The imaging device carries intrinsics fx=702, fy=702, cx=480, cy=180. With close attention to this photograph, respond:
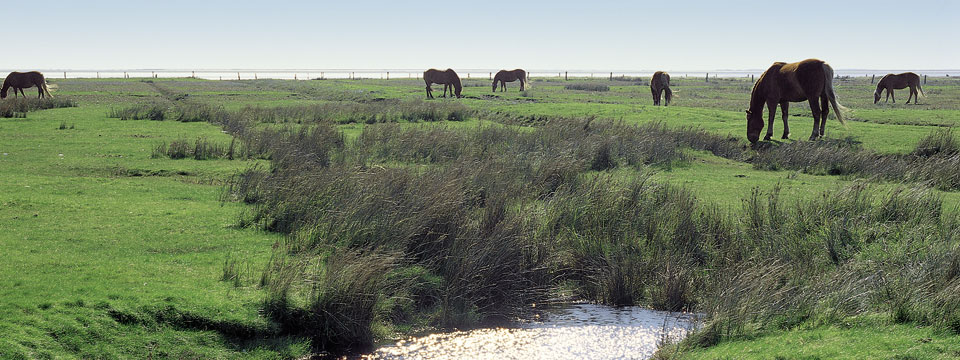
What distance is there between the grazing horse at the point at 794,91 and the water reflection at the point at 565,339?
16023mm

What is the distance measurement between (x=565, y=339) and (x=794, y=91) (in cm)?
1909

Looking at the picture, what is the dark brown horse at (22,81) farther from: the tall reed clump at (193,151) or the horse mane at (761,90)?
the horse mane at (761,90)

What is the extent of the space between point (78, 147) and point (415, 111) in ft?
52.0

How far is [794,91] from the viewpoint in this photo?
960 inches

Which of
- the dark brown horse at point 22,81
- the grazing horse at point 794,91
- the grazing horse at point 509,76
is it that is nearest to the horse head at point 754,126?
the grazing horse at point 794,91

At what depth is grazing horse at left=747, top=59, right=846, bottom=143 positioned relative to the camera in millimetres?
23484

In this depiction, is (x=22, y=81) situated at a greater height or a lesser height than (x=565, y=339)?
greater

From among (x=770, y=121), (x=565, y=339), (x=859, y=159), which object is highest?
(x=770, y=121)

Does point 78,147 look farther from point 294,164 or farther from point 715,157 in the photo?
point 715,157

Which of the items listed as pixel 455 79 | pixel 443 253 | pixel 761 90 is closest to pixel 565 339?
pixel 443 253

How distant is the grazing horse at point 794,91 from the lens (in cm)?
2348

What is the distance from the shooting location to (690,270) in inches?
417

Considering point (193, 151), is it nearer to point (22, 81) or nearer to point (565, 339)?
point (565, 339)

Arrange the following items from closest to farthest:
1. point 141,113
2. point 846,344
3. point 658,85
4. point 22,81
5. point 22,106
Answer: point 846,344 → point 22,106 → point 141,113 → point 658,85 → point 22,81
